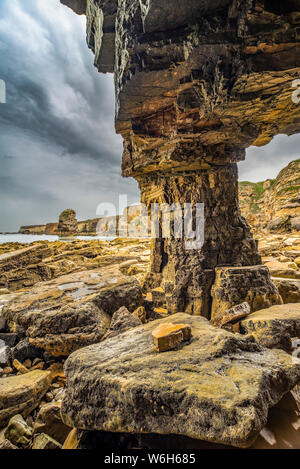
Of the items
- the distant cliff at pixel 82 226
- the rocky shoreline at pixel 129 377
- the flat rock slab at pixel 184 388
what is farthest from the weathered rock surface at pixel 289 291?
the distant cliff at pixel 82 226

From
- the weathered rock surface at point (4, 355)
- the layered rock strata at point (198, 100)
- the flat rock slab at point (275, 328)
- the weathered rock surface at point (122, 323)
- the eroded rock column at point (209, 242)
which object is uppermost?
the layered rock strata at point (198, 100)

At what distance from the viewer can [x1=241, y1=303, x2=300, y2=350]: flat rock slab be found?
297cm

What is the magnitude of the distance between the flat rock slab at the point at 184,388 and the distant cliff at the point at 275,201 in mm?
19568

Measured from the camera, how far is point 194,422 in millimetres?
1549

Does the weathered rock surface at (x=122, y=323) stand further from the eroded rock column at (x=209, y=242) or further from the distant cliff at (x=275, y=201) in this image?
the distant cliff at (x=275, y=201)

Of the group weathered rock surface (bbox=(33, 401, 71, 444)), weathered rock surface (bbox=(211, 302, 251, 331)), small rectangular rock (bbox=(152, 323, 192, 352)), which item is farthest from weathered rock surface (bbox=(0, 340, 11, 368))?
weathered rock surface (bbox=(211, 302, 251, 331))

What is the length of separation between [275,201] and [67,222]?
2781cm

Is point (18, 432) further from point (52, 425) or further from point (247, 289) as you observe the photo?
point (247, 289)

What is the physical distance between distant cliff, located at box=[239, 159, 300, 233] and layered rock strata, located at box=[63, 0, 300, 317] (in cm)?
1685

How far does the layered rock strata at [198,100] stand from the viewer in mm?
2443

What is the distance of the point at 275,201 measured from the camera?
879 inches
